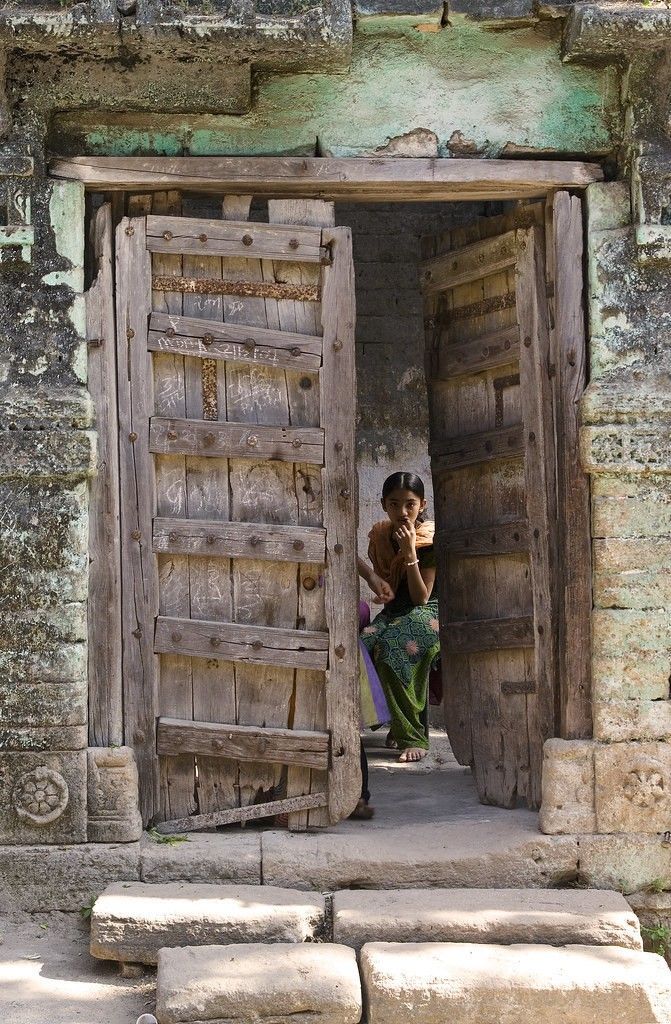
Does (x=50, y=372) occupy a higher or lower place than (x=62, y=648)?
higher

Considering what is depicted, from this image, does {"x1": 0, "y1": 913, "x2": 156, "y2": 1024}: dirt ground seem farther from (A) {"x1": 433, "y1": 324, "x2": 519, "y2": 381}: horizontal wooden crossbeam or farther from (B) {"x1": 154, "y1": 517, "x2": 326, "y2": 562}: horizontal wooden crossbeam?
(A) {"x1": 433, "y1": 324, "x2": 519, "y2": 381}: horizontal wooden crossbeam

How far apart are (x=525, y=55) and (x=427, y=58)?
0.39 m

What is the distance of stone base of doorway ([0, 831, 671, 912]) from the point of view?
4.34 m

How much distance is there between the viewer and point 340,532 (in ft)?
15.4

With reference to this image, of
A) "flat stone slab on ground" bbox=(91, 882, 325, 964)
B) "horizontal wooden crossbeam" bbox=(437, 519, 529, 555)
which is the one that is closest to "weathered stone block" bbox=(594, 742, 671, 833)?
"horizontal wooden crossbeam" bbox=(437, 519, 529, 555)

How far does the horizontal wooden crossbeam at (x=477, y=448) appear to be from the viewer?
504cm

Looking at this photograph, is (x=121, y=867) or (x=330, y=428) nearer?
(x=121, y=867)

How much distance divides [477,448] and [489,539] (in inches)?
16.3

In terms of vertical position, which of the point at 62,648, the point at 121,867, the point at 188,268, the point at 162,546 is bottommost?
the point at 121,867

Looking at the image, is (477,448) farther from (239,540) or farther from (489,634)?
(239,540)

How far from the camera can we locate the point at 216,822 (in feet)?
15.2

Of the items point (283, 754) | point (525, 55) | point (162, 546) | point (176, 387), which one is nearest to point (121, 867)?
point (283, 754)

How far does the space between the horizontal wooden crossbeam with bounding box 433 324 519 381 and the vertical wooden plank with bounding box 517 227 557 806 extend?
10 cm

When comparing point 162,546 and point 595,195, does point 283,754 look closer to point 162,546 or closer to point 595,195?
point 162,546
